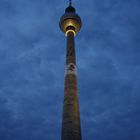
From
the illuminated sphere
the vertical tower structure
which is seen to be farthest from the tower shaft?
the illuminated sphere

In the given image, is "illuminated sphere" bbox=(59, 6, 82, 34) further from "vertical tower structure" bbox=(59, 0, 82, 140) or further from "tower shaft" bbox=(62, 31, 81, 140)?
"tower shaft" bbox=(62, 31, 81, 140)

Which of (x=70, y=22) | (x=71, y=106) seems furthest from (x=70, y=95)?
(x=70, y=22)

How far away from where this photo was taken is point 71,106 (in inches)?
1845

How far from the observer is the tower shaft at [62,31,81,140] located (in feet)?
145

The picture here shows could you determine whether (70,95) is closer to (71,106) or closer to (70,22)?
(71,106)

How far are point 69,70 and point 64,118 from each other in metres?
11.0

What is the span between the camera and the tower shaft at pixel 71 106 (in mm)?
44281

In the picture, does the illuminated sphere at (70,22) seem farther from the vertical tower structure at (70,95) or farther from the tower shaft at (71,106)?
the tower shaft at (71,106)

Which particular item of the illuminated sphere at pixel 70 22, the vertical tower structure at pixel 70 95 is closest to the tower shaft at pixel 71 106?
the vertical tower structure at pixel 70 95

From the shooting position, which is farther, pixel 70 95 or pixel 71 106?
pixel 70 95

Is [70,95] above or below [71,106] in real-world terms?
above

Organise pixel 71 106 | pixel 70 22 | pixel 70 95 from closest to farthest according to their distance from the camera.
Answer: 1. pixel 71 106
2. pixel 70 95
3. pixel 70 22

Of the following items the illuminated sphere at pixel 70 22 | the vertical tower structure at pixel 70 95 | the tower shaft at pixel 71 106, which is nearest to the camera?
the tower shaft at pixel 71 106

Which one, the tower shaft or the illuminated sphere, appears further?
the illuminated sphere
